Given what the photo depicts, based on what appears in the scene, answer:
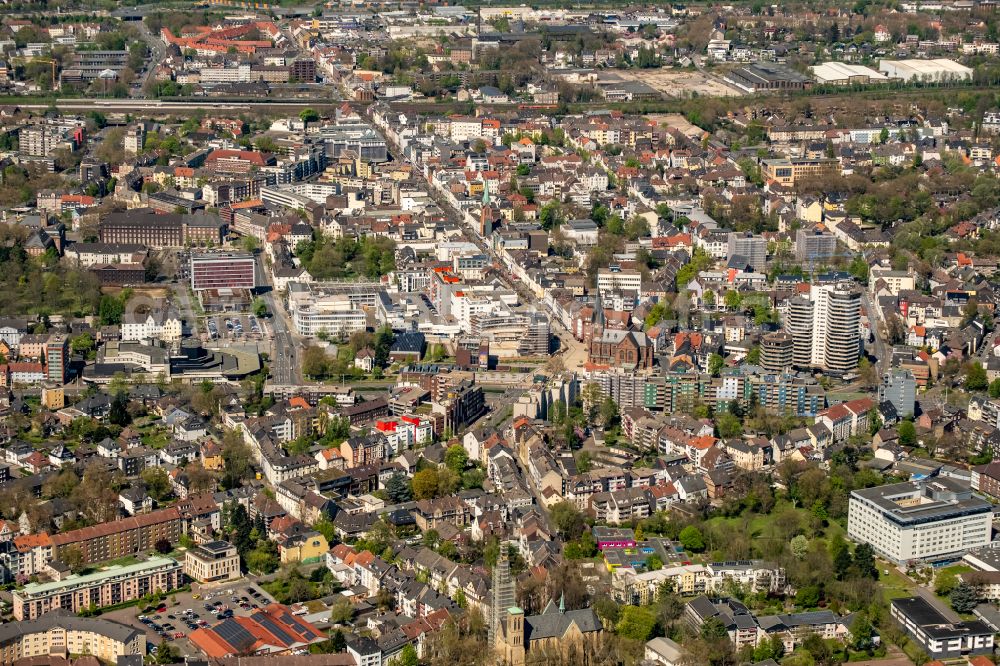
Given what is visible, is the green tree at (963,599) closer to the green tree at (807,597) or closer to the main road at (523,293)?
the green tree at (807,597)

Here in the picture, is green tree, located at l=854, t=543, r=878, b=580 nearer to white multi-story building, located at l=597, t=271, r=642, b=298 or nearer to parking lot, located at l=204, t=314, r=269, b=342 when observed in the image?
white multi-story building, located at l=597, t=271, r=642, b=298

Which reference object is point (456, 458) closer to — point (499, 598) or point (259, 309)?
point (499, 598)

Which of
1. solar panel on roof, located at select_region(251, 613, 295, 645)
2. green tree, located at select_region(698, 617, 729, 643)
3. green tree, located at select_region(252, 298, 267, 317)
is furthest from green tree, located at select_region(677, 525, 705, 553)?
green tree, located at select_region(252, 298, 267, 317)

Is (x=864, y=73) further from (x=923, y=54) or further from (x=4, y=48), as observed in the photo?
(x=4, y=48)

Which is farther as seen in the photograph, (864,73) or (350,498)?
(864,73)

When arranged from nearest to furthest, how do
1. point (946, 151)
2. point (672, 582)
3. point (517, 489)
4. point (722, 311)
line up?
1. point (672, 582)
2. point (517, 489)
3. point (722, 311)
4. point (946, 151)

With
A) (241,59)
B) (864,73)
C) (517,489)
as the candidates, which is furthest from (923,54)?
(517,489)

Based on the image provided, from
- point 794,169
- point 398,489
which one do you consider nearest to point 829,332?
point 398,489

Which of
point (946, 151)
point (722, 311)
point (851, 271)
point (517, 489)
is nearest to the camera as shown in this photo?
point (517, 489)
